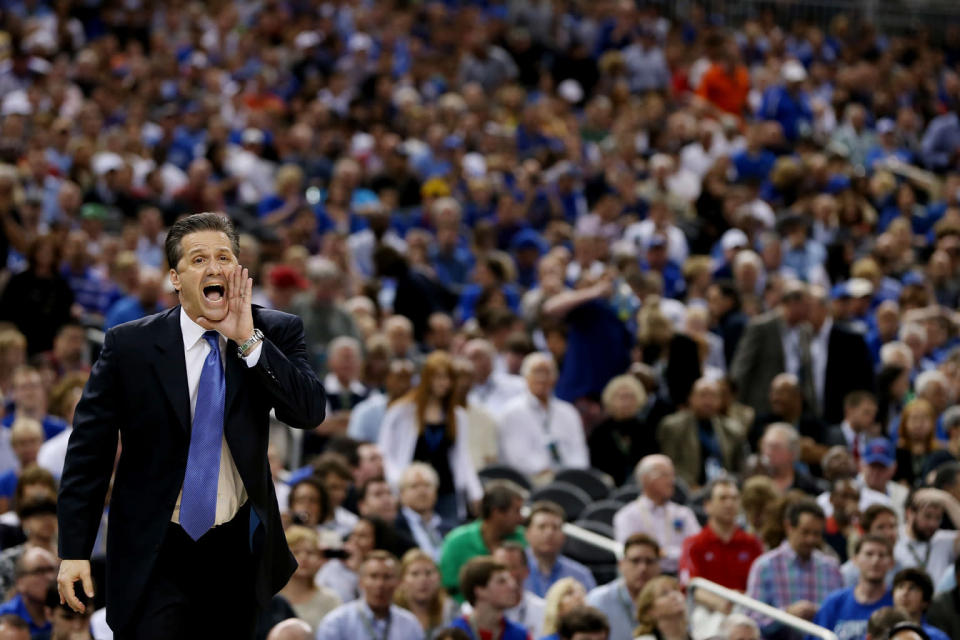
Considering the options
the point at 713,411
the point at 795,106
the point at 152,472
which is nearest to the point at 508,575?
the point at 713,411

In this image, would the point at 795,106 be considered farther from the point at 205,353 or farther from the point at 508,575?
the point at 205,353

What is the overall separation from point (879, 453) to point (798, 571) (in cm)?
168

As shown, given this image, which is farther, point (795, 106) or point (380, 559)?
point (795, 106)

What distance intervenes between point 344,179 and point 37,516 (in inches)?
267

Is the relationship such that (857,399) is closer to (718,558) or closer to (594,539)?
Answer: (718,558)

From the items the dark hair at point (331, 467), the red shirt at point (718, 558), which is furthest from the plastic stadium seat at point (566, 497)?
the dark hair at point (331, 467)

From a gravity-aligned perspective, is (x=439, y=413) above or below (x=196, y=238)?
below

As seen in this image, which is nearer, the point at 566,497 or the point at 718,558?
the point at 718,558

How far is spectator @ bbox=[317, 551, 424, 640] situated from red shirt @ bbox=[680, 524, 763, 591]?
1616 millimetres

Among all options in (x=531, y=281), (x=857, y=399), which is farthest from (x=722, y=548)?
(x=531, y=281)

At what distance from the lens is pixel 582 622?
672 centimetres

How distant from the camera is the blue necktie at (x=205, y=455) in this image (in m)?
3.59

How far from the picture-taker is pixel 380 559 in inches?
279

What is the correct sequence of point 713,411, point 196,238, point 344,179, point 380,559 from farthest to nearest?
point 344,179
point 713,411
point 380,559
point 196,238
